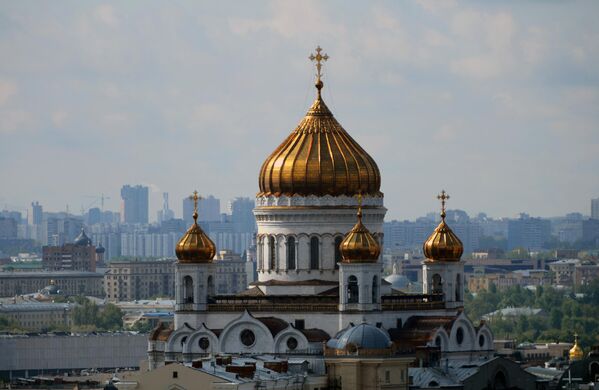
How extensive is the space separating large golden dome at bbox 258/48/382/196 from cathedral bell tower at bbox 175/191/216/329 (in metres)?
2.09

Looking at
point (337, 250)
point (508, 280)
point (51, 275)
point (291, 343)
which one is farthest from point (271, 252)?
point (51, 275)

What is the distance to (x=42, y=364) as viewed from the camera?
114188 mm

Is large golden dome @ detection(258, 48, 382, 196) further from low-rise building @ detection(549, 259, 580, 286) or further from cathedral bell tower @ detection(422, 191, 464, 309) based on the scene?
low-rise building @ detection(549, 259, 580, 286)

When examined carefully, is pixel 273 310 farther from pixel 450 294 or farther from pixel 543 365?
pixel 543 365

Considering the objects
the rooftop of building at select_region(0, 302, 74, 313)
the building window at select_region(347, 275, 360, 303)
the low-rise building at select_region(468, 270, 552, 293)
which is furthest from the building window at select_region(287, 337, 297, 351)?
the low-rise building at select_region(468, 270, 552, 293)

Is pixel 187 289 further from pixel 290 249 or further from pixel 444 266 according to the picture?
pixel 444 266

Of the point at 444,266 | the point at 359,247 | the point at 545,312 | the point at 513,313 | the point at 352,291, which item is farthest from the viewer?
the point at 545,312

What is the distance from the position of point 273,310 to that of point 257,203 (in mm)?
3147

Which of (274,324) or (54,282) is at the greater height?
(54,282)

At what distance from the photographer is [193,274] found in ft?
240

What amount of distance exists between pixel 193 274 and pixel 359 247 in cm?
436

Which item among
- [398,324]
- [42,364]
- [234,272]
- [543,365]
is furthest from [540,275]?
[398,324]

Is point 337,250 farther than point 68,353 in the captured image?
No

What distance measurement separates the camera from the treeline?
4744 inches
